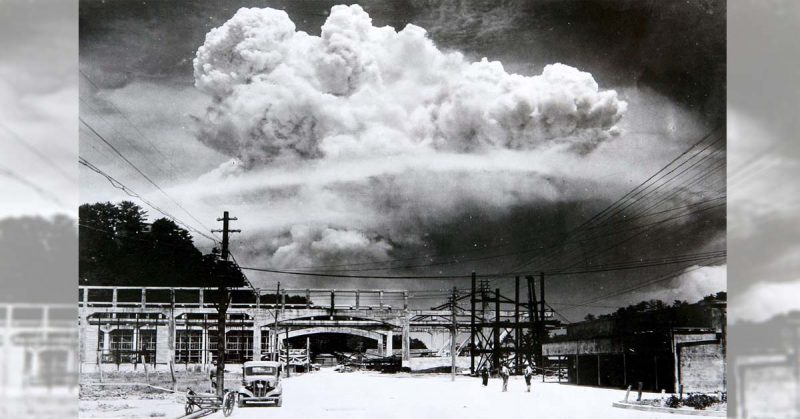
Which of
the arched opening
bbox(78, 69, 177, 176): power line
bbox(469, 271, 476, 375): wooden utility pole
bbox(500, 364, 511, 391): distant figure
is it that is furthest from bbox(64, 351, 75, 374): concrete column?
bbox(500, 364, 511, 391): distant figure

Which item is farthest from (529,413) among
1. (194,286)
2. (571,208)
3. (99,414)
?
(99,414)

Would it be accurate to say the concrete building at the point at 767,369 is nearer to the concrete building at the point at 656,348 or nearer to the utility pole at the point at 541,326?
the concrete building at the point at 656,348

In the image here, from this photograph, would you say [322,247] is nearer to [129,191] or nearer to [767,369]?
[129,191]

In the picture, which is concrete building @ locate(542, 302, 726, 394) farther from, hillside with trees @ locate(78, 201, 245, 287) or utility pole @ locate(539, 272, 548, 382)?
hillside with trees @ locate(78, 201, 245, 287)

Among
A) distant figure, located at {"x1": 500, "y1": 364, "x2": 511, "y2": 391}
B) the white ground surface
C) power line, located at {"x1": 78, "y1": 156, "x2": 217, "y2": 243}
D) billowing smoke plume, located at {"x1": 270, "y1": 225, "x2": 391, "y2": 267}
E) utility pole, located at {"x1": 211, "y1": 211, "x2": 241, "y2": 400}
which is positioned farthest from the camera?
distant figure, located at {"x1": 500, "y1": 364, "x2": 511, "y2": 391}

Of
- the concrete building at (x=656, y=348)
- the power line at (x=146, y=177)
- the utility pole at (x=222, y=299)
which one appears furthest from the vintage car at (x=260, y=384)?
the concrete building at (x=656, y=348)

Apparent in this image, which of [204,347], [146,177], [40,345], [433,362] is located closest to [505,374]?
[433,362]
